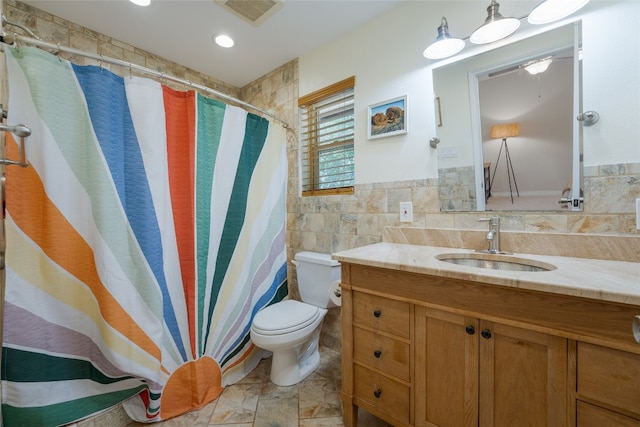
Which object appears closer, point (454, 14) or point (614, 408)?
point (614, 408)

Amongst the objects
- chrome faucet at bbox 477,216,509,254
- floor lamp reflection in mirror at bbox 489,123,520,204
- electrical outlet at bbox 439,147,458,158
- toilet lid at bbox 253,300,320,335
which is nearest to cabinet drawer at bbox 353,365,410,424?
toilet lid at bbox 253,300,320,335

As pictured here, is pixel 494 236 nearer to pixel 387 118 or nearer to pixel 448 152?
pixel 448 152

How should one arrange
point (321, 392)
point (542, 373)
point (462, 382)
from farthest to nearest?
point (321, 392), point (462, 382), point (542, 373)

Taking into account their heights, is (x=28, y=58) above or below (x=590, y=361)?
above

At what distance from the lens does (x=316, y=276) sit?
182 centimetres

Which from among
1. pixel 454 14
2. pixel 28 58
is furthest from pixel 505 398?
pixel 28 58

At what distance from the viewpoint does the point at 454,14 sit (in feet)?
4.77

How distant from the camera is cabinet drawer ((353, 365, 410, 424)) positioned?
1.13 meters

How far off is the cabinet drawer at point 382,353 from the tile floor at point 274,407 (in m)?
0.42

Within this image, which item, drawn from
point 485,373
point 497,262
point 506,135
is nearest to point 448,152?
point 506,135

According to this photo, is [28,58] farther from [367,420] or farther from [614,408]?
[614,408]

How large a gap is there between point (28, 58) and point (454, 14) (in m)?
2.08

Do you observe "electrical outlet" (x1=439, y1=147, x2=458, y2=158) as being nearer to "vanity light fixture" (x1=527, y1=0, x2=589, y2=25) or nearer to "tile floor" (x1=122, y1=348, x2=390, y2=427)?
"vanity light fixture" (x1=527, y1=0, x2=589, y2=25)

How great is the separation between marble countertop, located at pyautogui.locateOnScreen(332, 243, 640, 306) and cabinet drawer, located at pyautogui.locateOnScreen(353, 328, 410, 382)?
0.36 meters
